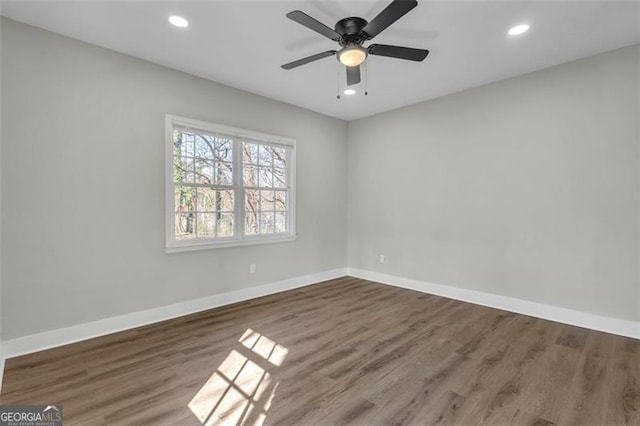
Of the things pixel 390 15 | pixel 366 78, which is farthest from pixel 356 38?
pixel 366 78

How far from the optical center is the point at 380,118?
5.29 meters

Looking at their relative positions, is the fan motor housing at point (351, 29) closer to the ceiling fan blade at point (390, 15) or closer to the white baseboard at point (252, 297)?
the ceiling fan blade at point (390, 15)

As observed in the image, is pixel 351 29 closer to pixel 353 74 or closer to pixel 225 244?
pixel 353 74

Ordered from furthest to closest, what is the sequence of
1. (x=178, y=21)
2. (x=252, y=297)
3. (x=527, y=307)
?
(x=252, y=297)
(x=527, y=307)
(x=178, y=21)

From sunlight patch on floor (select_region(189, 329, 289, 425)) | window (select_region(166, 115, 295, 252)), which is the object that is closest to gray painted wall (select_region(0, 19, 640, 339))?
window (select_region(166, 115, 295, 252))

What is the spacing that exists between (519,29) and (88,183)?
14.3ft

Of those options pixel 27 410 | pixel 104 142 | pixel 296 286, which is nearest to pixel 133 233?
pixel 104 142

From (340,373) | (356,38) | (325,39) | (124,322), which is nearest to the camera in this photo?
(340,373)

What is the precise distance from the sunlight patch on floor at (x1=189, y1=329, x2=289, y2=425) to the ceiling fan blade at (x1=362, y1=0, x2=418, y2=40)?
2.73m

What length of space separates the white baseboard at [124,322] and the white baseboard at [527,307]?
1927mm

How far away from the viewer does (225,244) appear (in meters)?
4.04

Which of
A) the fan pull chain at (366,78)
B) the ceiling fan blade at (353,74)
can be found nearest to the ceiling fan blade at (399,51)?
the ceiling fan blade at (353,74)

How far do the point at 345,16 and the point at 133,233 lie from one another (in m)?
3.02

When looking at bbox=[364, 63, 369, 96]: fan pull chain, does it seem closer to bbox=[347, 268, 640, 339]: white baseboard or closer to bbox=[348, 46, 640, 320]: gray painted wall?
bbox=[348, 46, 640, 320]: gray painted wall
